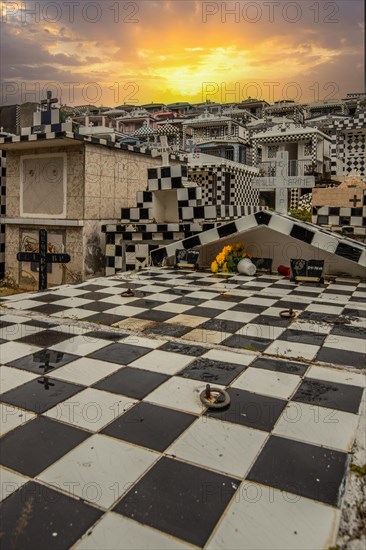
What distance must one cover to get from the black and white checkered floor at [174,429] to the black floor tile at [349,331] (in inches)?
0.6

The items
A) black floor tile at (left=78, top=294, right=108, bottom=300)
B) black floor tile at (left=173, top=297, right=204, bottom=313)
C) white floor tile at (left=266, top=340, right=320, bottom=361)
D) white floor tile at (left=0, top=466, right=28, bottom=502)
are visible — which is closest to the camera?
white floor tile at (left=0, top=466, right=28, bottom=502)

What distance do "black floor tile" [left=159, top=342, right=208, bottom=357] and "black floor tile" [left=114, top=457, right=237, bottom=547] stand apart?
1.20 meters

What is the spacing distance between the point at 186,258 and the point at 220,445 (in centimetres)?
484

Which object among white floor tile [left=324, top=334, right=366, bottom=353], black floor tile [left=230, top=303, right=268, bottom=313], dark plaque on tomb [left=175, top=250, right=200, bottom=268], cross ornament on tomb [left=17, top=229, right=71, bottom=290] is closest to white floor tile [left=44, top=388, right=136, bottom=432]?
white floor tile [left=324, top=334, right=366, bottom=353]

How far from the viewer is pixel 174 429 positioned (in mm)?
1768

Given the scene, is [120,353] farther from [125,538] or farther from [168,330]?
[125,538]

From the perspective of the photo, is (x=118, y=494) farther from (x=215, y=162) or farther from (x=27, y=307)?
(x=215, y=162)

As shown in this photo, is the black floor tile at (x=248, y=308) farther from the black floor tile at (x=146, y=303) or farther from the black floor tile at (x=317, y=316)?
the black floor tile at (x=146, y=303)

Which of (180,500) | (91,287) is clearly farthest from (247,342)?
(91,287)

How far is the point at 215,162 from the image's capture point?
44.7 feet

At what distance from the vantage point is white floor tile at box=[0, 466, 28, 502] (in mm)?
1371

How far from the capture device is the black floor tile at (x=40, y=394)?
197 centimetres

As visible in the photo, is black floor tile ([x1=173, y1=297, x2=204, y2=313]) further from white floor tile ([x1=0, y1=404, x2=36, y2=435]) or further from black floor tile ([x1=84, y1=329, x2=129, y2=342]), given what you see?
white floor tile ([x1=0, y1=404, x2=36, y2=435])

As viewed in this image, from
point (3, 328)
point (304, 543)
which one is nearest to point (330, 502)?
point (304, 543)
